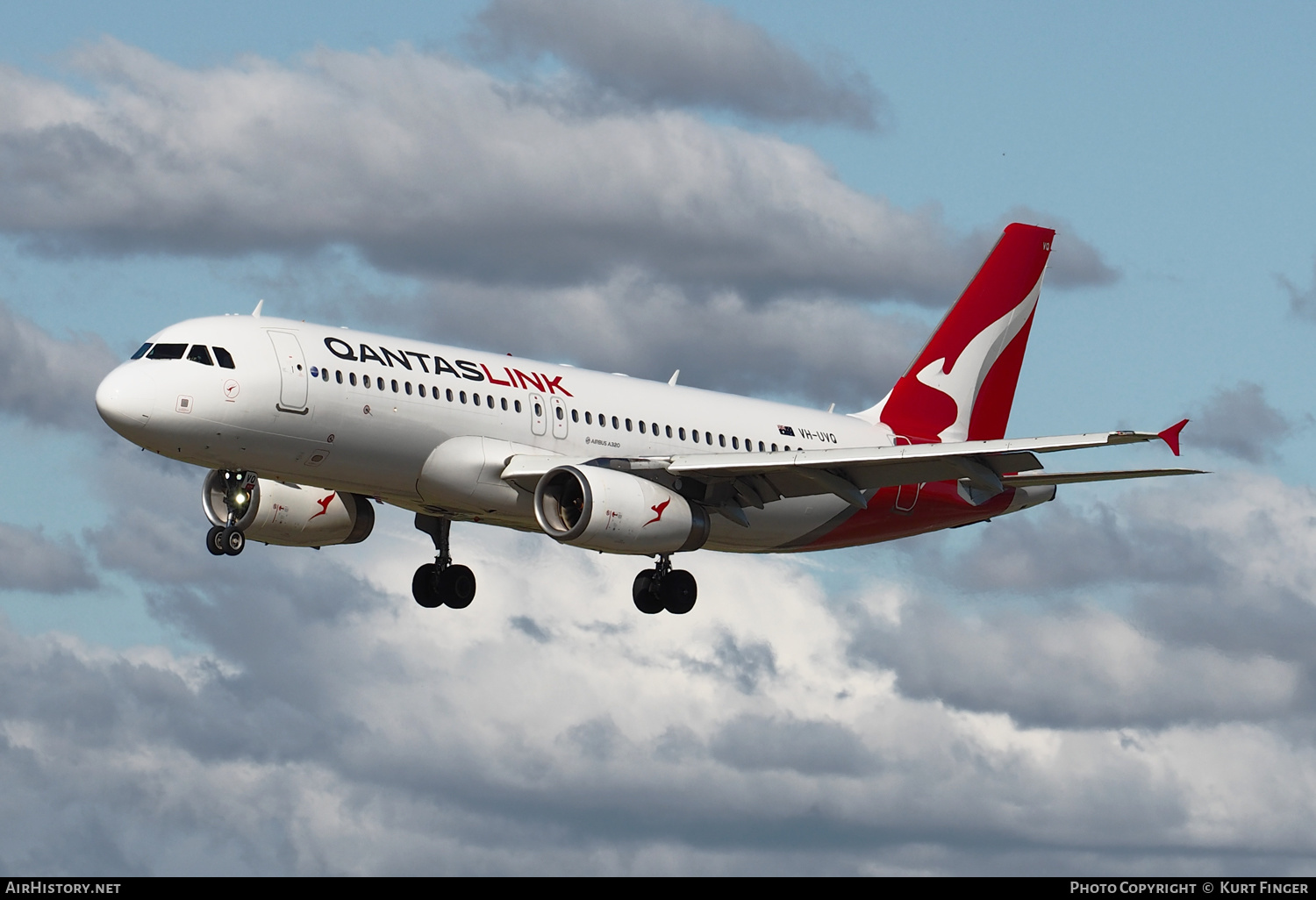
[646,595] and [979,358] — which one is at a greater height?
[979,358]

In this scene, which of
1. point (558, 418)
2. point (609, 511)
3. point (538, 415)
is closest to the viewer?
point (609, 511)

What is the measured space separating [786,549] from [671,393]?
6.05 meters

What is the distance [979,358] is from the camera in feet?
187

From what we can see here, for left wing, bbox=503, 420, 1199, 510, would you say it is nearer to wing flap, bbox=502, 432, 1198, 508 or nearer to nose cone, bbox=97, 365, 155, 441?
wing flap, bbox=502, 432, 1198, 508

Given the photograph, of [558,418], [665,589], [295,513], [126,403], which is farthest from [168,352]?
[665,589]

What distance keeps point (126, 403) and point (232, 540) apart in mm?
4893

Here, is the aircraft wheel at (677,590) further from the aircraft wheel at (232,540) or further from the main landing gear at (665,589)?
the aircraft wheel at (232,540)

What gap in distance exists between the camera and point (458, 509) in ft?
149

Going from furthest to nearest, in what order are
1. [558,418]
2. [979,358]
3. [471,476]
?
[979,358]
[558,418]
[471,476]

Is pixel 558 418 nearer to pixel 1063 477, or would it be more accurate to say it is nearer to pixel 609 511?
pixel 609 511

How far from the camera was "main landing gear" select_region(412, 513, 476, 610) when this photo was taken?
50938 millimetres

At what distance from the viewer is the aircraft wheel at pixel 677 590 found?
49094 mm

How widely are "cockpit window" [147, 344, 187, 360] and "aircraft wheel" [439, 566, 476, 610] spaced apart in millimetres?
12059
